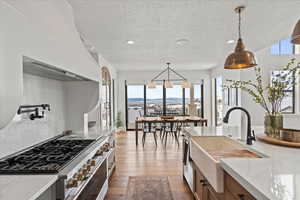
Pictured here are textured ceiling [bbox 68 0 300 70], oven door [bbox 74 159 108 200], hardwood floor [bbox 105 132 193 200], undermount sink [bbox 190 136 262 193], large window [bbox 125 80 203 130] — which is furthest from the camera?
large window [bbox 125 80 203 130]

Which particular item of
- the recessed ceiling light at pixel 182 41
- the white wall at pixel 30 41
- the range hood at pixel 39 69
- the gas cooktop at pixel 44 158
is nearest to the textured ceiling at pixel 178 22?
the recessed ceiling light at pixel 182 41

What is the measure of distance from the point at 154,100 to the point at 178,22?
18.4ft

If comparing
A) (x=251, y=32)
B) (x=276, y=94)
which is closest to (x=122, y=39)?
(x=251, y=32)

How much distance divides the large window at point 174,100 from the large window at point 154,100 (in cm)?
31

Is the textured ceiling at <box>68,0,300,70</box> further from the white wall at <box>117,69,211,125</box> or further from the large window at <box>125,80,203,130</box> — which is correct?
the large window at <box>125,80,203,130</box>

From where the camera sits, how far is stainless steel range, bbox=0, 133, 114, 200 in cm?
126

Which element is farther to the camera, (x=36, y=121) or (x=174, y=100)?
(x=174, y=100)

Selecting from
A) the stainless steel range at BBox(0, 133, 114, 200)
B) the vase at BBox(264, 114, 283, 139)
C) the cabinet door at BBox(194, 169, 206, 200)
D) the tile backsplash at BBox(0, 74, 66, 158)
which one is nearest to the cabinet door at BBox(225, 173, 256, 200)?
the cabinet door at BBox(194, 169, 206, 200)

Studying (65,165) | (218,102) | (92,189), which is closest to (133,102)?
(218,102)

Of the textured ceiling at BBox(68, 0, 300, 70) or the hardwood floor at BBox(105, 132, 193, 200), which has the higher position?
the textured ceiling at BBox(68, 0, 300, 70)

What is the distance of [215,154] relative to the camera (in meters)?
1.97

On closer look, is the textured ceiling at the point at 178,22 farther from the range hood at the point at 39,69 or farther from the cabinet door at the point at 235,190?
the cabinet door at the point at 235,190

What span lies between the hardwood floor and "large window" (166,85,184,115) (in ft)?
9.25

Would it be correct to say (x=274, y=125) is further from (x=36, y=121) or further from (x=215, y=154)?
(x=36, y=121)
